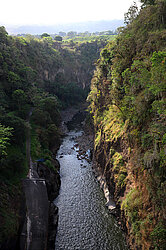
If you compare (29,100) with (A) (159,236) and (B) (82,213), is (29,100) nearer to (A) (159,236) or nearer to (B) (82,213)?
(B) (82,213)

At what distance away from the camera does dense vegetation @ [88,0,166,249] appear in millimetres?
18125

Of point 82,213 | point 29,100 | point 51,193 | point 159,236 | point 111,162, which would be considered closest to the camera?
point 159,236

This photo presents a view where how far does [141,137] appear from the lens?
22.2m

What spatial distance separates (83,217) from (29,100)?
1474 inches

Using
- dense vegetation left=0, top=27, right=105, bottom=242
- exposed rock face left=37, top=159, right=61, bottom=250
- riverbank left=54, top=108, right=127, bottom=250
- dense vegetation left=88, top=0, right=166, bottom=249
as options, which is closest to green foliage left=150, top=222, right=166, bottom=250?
dense vegetation left=88, top=0, right=166, bottom=249

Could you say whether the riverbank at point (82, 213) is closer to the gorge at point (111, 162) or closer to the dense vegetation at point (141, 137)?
the gorge at point (111, 162)

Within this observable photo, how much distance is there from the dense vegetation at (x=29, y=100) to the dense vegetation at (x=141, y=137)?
13692 mm

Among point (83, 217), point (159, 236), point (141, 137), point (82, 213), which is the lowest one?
point (83, 217)

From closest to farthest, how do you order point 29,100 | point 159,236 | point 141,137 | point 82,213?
point 159,236, point 141,137, point 82,213, point 29,100

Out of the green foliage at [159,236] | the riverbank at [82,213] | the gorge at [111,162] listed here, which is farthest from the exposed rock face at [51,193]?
the green foliage at [159,236]

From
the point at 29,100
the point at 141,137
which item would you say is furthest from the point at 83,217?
the point at 29,100

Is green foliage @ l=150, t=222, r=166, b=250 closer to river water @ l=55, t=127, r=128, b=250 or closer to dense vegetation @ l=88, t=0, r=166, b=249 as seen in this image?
dense vegetation @ l=88, t=0, r=166, b=249

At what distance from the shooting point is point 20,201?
2620cm

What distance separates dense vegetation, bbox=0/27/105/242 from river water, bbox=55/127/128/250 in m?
5.98
